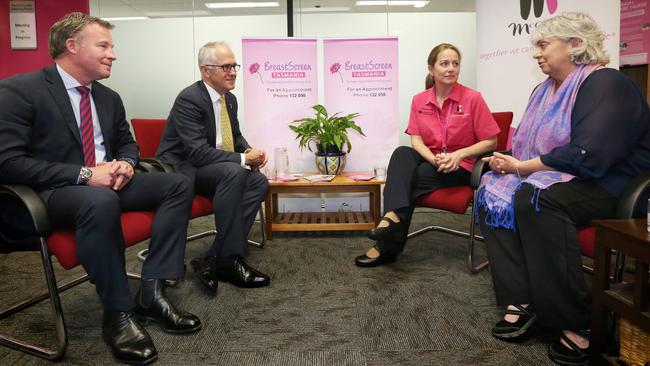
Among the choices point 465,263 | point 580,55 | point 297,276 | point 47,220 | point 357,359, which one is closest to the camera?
point 47,220

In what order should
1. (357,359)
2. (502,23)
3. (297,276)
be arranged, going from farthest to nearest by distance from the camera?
(502,23)
(297,276)
(357,359)

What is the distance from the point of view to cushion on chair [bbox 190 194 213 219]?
8.59 ft

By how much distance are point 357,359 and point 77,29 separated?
1802 millimetres

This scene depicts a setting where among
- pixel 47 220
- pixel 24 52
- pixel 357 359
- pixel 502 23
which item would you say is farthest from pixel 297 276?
pixel 24 52

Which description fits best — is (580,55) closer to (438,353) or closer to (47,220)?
(438,353)

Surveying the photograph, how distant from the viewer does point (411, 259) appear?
301 centimetres

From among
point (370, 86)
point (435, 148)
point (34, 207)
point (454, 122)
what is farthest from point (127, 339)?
point (370, 86)

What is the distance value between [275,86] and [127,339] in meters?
2.56

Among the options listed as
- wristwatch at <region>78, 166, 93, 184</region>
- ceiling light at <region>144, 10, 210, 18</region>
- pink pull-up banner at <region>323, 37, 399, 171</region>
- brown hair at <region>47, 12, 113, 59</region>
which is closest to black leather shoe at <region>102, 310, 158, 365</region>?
wristwatch at <region>78, 166, 93, 184</region>

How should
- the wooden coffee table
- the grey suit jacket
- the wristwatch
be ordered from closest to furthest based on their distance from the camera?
the wristwatch, the grey suit jacket, the wooden coffee table

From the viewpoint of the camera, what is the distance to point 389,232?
2.74 meters

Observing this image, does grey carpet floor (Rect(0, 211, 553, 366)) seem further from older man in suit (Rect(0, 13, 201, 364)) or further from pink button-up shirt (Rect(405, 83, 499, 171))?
pink button-up shirt (Rect(405, 83, 499, 171))

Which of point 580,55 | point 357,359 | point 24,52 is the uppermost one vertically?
point 24,52

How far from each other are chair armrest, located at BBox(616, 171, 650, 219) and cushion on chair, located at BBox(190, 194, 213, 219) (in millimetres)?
2029
